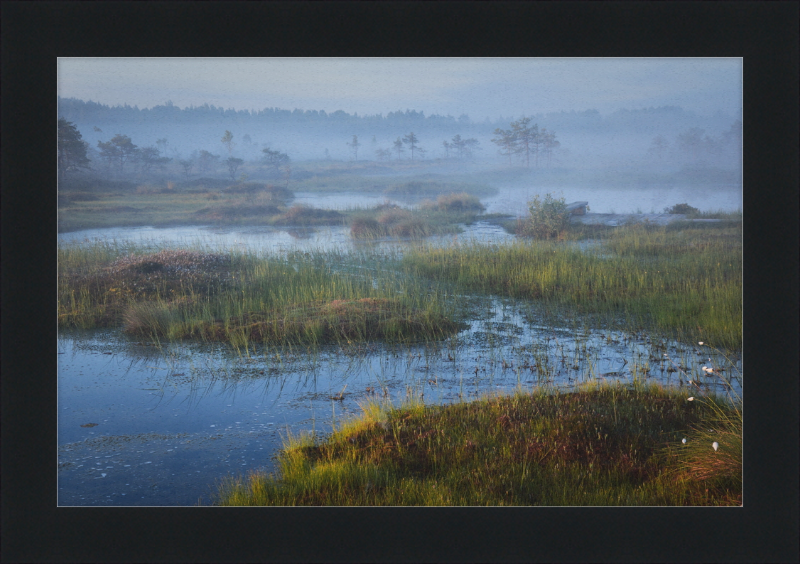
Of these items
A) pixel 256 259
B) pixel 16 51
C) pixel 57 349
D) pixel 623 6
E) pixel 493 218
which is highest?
pixel 623 6

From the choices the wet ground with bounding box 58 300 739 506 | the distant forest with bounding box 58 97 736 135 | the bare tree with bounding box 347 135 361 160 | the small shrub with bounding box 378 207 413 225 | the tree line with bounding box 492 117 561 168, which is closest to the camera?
the wet ground with bounding box 58 300 739 506

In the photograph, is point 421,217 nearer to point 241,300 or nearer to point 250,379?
point 241,300

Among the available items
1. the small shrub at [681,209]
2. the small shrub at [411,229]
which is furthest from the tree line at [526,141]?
the small shrub at [681,209]

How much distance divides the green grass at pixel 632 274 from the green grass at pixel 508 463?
0.97m

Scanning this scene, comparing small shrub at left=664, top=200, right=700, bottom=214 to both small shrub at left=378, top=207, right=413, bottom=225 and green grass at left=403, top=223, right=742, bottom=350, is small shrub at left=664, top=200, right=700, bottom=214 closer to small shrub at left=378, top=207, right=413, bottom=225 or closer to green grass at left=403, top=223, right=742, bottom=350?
green grass at left=403, top=223, right=742, bottom=350

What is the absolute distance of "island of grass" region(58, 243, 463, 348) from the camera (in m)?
5.46

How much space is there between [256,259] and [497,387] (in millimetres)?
2601

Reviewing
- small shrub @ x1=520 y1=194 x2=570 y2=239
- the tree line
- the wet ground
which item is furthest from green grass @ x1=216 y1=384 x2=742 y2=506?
the tree line

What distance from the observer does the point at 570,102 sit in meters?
5.32

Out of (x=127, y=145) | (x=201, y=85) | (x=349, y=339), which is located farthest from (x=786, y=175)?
(x=127, y=145)

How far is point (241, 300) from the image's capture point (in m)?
5.78

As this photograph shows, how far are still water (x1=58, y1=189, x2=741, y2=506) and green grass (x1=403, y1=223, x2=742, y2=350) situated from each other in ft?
0.76

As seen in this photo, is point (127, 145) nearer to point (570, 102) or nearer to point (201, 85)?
point (201, 85)

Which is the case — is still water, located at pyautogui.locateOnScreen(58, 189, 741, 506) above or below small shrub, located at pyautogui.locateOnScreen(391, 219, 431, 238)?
below
